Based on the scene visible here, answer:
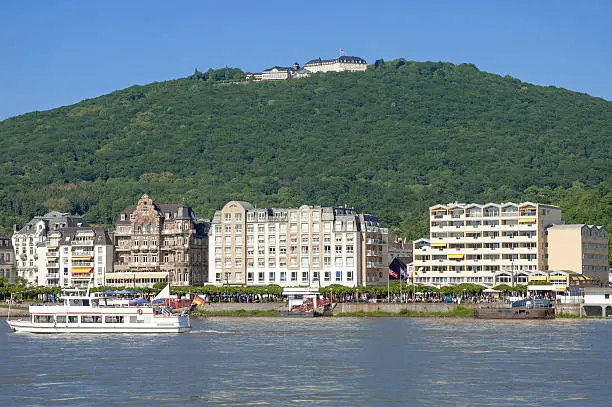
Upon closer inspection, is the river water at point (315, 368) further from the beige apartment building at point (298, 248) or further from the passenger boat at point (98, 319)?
the beige apartment building at point (298, 248)

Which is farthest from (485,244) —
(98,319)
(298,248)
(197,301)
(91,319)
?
(91,319)

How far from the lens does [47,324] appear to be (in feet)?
435

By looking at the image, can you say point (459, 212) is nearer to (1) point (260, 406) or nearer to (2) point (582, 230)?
(2) point (582, 230)

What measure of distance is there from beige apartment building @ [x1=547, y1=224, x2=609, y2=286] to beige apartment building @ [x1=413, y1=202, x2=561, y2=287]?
169cm

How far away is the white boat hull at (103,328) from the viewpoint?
5138 inches

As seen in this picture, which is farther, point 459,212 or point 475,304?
point 459,212

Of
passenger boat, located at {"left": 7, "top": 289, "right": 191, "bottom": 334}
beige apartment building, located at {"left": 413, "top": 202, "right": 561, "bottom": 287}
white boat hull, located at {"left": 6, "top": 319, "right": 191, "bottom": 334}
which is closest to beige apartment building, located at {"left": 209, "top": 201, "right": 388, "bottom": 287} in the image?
beige apartment building, located at {"left": 413, "top": 202, "right": 561, "bottom": 287}

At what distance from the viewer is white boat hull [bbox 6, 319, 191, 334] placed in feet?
428

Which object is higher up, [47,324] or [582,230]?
[582,230]

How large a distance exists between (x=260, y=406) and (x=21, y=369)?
26.6 metres

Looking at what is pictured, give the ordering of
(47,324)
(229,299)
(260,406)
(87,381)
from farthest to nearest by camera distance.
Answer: (229,299)
(47,324)
(87,381)
(260,406)

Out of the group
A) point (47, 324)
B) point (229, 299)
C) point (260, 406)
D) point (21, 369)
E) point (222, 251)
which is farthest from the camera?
point (222, 251)

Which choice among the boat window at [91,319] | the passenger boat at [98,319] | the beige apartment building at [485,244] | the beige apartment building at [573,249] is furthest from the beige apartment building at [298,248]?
the boat window at [91,319]

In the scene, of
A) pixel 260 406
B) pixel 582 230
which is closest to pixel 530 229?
pixel 582 230
